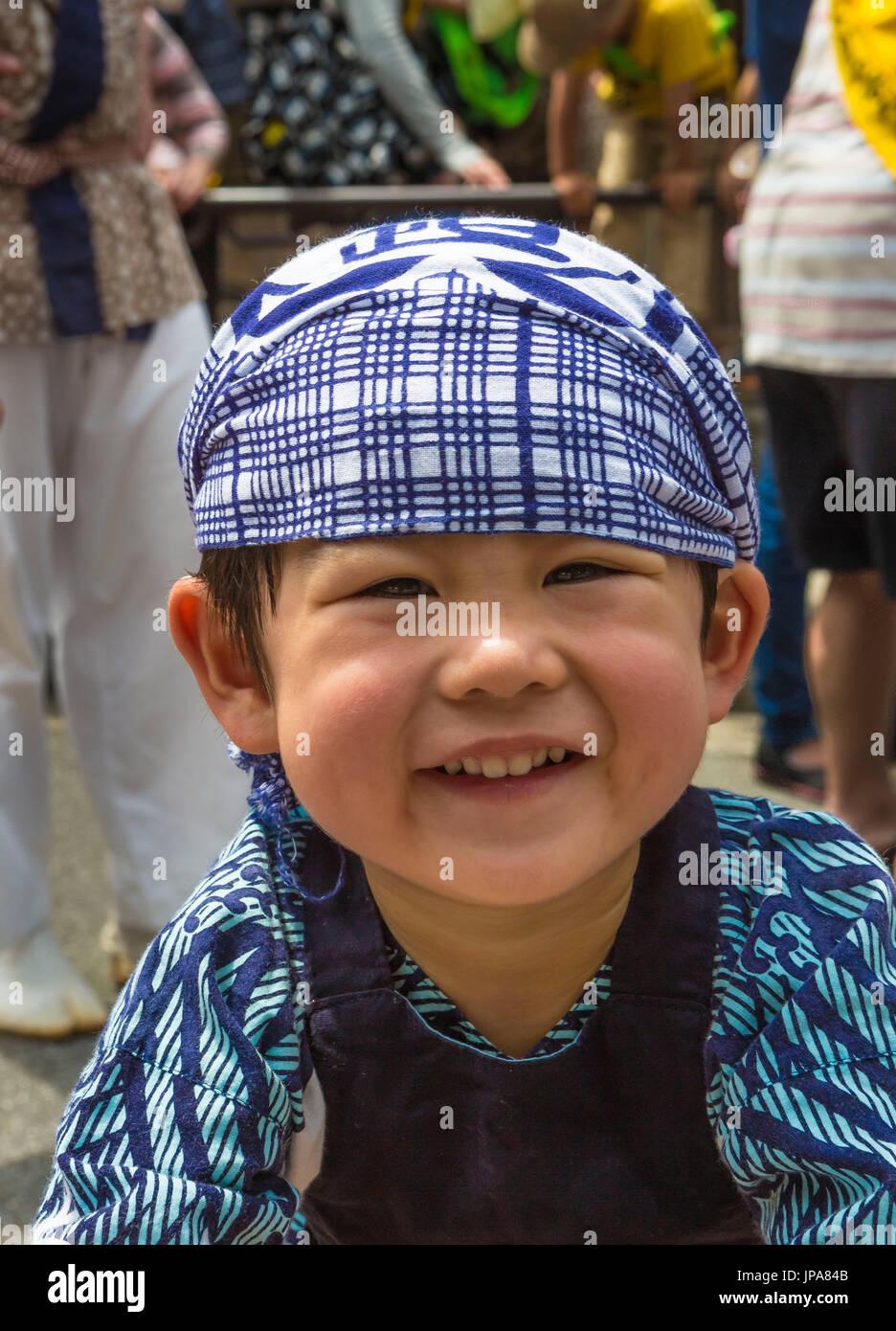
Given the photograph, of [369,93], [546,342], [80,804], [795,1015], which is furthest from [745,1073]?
[369,93]

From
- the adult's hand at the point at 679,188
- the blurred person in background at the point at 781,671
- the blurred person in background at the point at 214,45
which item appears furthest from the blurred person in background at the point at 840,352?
the blurred person in background at the point at 214,45

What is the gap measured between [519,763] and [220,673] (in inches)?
14.6

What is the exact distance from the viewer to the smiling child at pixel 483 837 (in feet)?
4.23

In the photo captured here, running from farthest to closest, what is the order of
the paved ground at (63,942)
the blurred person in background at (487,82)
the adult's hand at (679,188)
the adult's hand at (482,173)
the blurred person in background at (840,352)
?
the blurred person in background at (487,82), the adult's hand at (482,173), the adult's hand at (679,188), the blurred person in background at (840,352), the paved ground at (63,942)

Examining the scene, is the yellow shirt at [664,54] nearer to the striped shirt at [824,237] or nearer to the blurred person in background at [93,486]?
the striped shirt at [824,237]

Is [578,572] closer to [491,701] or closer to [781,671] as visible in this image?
[491,701]

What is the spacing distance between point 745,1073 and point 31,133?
1.99 metres

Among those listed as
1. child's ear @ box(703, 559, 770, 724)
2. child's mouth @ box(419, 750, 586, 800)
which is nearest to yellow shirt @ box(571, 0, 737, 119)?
child's ear @ box(703, 559, 770, 724)

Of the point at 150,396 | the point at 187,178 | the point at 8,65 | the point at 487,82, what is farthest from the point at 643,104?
the point at 8,65

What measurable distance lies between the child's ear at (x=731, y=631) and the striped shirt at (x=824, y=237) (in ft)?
4.71

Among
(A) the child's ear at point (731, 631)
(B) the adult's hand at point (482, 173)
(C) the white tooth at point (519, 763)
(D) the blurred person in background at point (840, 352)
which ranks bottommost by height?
(C) the white tooth at point (519, 763)

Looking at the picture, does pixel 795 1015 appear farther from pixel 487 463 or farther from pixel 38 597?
pixel 38 597

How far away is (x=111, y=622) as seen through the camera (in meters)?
2.94

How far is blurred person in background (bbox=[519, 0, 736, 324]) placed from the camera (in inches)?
176
